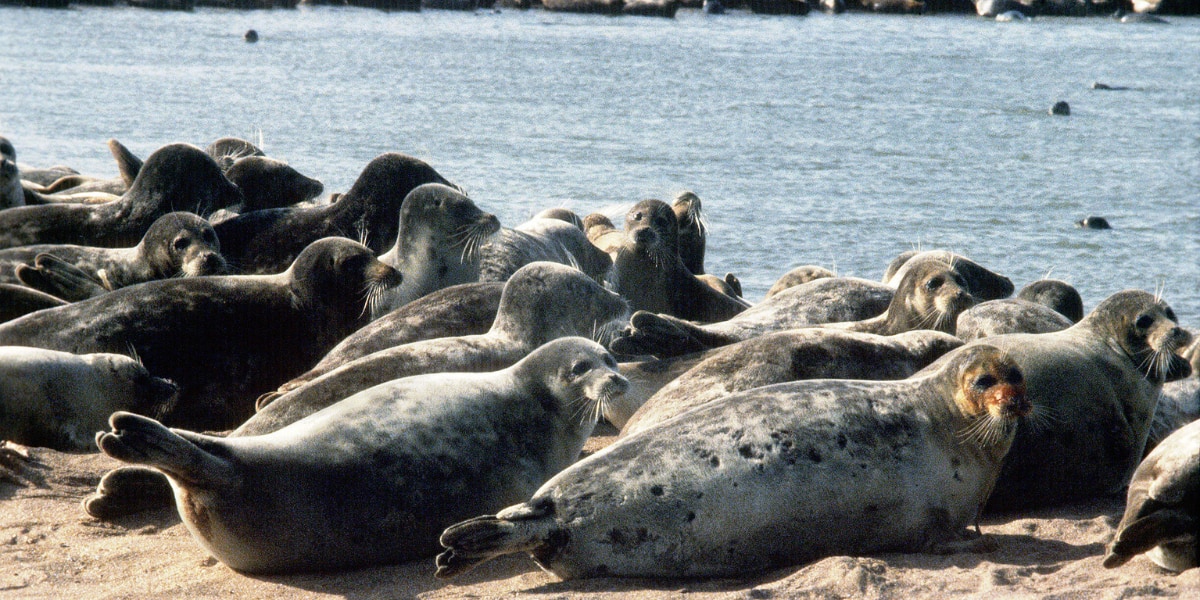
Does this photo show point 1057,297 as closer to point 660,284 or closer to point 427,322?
point 660,284

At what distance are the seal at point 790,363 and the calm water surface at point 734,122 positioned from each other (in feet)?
19.8

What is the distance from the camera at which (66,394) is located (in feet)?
19.0

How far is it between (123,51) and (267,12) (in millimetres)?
17714

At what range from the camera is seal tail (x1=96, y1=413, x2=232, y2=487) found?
388cm

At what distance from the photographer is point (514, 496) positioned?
4777 mm

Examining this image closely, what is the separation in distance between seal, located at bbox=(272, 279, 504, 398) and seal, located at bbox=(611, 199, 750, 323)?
182 centimetres

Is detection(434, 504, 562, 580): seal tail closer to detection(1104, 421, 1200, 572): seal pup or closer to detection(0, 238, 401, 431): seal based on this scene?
detection(1104, 421, 1200, 572): seal pup

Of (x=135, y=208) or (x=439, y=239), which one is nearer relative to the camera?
(x=439, y=239)

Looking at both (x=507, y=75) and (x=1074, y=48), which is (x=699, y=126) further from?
(x=1074, y=48)

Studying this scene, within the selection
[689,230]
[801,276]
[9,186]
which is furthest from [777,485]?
[9,186]

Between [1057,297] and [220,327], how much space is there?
14.5ft

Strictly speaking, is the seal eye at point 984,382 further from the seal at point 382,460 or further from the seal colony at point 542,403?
the seal at point 382,460

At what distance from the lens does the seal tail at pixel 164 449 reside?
3885 millimetres

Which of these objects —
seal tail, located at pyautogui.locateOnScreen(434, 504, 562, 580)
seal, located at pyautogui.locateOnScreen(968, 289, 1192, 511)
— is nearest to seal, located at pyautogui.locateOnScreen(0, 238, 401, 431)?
seal tail, located at pyautogui.locateOnScreen(434, 504, 562, 580)
